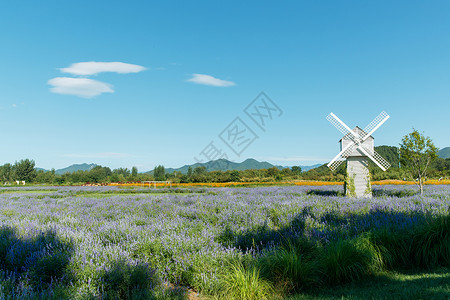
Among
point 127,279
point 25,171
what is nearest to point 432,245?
point 127,279

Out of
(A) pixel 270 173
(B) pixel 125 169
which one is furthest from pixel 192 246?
(B) pixel 125 169

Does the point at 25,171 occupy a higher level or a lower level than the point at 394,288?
higher

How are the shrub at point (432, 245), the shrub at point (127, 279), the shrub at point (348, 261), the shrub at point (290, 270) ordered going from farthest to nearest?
the shrub at point (432, 245)
the shrub at point (348, 261)
the shrub at point (290, 270)
the shrub at point (127, 279)

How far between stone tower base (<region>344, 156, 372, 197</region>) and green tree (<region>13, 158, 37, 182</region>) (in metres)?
109

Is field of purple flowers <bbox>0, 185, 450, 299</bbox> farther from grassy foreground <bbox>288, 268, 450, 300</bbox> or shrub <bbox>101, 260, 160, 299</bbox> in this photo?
grassy foreground <bbox>288, 268, 450, 300</bbox>

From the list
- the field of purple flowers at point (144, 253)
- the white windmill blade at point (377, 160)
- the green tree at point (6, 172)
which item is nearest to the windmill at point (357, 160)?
the white windmill blade at point (377, 160)

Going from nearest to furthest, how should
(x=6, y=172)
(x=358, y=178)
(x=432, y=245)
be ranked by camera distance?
(x=432, y=245), (x=358, y=178), (x=6, y=172)

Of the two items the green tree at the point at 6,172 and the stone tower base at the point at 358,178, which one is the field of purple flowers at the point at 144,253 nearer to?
the stone tower base at the point at 358,178

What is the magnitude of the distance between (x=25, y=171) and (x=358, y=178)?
110 metres

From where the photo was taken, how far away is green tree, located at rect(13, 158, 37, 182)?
96.8 m

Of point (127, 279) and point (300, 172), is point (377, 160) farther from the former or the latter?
point (300, 172)

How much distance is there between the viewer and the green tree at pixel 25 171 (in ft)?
318

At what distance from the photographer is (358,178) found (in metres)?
18.1

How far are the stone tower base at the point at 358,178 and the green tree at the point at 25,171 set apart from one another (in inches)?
4292
